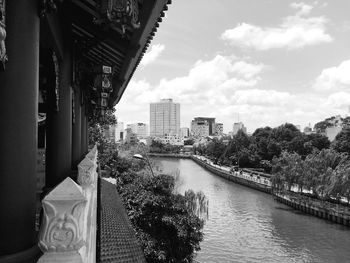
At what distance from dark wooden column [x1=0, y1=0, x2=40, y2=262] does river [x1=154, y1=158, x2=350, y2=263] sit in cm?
2066

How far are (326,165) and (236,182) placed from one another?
2530 cm

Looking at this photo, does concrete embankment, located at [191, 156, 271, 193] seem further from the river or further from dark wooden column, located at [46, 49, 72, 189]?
dark wooden column, located at [46, 49, 72, 189]

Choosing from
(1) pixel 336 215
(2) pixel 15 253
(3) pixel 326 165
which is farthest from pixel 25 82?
(3) pixel 326 165

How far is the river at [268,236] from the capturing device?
954 inches

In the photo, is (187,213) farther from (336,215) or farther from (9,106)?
(336,215)

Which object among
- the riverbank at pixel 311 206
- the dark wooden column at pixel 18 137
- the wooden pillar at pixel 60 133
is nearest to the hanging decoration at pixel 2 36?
the dark wooden column at pixel 18 137

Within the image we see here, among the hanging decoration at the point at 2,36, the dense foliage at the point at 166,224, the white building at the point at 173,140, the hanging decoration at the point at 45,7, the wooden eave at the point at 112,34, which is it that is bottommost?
the white building at the point at 173,140

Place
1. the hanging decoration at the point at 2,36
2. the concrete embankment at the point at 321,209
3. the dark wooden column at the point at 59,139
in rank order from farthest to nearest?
the concrete embankment at the point at 321,209 < the dark wooden column at the point at 59,139 < the hanging decoration at the point at 2,36

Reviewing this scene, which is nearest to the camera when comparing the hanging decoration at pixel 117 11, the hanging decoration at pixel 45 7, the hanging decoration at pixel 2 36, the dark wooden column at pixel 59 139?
the hanging decoration at pixel 2 36

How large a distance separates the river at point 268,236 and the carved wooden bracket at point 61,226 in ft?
70.5

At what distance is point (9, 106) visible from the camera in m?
2.80

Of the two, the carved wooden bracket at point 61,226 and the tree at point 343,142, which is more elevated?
the carved wooden bracket at point 61,226

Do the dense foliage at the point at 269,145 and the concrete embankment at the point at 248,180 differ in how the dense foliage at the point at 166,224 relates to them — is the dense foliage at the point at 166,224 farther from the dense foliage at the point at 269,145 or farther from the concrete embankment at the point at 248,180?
the dense foliage at the point at 269,145

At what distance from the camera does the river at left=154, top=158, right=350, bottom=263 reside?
24.2 m
